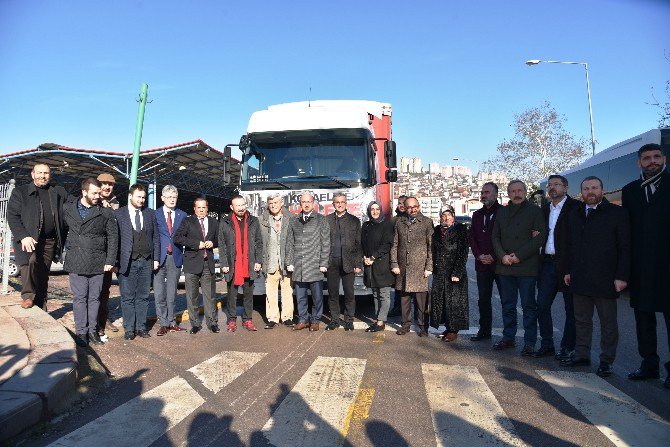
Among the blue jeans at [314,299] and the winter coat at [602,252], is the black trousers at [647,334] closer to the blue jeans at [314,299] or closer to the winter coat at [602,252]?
the winter coat at [602,252]

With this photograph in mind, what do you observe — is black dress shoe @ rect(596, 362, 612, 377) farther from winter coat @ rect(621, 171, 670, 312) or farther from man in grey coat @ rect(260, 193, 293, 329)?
man in grey coat @ rect(260, 193, 293, 329)

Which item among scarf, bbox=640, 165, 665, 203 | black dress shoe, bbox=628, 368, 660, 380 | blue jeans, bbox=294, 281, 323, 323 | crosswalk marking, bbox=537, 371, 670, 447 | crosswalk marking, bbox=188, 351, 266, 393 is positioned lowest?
crosswalk marking, bbox=537, 371, 670, 447

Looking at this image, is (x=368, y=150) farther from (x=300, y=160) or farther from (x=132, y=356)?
(x=132, y=356)

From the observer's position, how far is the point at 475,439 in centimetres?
335

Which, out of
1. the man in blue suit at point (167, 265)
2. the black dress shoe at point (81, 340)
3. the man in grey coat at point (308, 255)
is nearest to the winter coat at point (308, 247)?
the man in grey coat at point (308, 255)

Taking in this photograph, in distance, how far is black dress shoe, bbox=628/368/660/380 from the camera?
482 centimetres

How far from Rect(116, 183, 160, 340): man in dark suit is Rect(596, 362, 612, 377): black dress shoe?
5.81m

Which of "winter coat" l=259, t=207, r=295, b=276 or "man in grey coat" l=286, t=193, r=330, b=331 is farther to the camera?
"winter coat" l=259, t=207, r=295, b=276

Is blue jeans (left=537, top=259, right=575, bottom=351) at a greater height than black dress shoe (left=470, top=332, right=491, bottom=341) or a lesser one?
greater

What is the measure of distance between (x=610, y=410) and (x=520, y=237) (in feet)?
8.52

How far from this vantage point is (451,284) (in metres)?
6.75

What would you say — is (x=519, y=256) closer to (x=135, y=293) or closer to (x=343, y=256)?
(x=343, y=256)

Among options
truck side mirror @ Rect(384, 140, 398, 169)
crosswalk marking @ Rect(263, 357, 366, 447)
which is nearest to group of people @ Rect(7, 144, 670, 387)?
truck side mirror @ Rect(384, 140, 398, 169)

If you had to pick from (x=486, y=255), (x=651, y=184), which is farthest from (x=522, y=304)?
(x=651, y=184)
